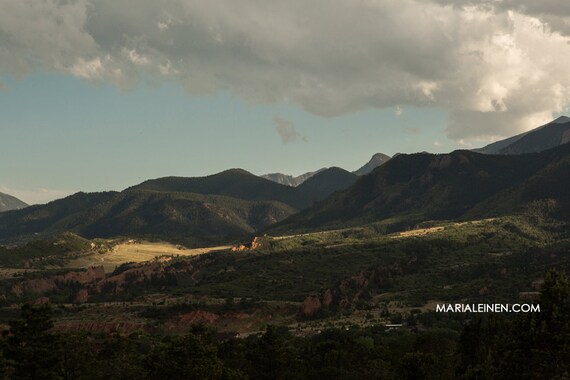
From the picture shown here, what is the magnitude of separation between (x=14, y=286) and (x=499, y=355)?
15918 cm

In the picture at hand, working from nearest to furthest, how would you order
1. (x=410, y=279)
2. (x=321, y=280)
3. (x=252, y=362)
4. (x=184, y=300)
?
(x=252, y=362) < (x=184, y=300) < (x=410, y=279) < (x=321, y=280)

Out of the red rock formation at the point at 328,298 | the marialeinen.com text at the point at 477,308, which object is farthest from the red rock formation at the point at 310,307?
the marialeinen.com text at the point at 477,308

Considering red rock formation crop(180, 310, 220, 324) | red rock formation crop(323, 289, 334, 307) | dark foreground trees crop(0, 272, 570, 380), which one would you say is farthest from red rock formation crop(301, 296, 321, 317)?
dark foreground trees crop(0, 272, 570, 380)

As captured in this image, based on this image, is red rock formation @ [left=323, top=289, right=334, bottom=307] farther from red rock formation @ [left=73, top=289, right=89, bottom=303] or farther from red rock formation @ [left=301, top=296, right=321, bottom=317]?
red rock formation @ [left=73, top=289, right=89, bottom=303]

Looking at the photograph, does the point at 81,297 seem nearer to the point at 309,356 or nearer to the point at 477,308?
the point at 477,308

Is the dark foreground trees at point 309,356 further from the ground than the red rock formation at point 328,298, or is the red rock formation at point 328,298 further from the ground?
the dark foreground trees at point 309,356

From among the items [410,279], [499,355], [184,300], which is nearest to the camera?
[499,355]

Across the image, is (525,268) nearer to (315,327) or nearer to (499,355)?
(315,327)

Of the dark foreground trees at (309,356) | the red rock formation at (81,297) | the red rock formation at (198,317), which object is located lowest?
the red rock formation at (198,317)

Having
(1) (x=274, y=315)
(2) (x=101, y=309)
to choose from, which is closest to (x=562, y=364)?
(1) (x=274, y=315)

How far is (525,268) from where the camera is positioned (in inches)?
5965

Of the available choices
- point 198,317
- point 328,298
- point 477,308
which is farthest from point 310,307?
point 477,308

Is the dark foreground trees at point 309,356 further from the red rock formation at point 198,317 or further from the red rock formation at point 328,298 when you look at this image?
the red rock formation at point 328,298

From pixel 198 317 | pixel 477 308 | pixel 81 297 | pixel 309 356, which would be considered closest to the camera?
pixel 309 356
